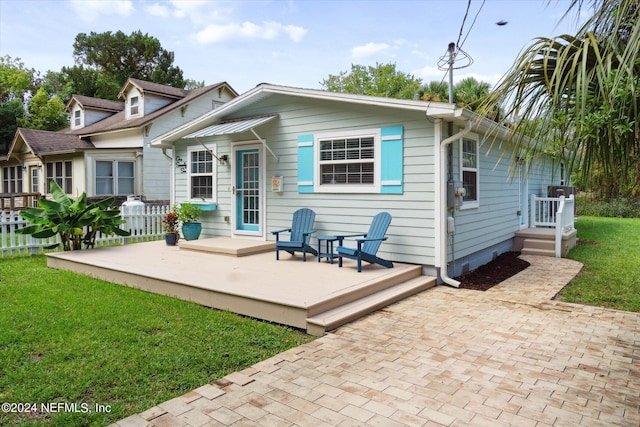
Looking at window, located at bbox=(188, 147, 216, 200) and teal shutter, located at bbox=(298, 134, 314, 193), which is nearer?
teal shutter, located at bbox=(298, 134, 314, 193)

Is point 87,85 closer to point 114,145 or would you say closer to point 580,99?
point 114,145

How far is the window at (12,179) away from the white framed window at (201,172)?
49.9 ft

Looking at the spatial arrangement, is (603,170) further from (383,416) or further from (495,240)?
(495,240)

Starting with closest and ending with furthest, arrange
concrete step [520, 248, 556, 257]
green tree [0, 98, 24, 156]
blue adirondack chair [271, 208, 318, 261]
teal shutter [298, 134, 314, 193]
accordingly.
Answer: blue adirondack chair [271, 208, 318, 261] < teal shutter [298, 134, 314, 193] < concrete step [520, 248, 556, 257] < green tree [0, 98, 24, 156]

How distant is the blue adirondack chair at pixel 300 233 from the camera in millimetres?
7180

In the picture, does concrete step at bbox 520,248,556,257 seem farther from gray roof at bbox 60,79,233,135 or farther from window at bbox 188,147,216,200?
gray roof at bbox 60,79,233,135

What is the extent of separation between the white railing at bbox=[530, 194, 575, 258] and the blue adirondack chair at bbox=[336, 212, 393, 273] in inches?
202

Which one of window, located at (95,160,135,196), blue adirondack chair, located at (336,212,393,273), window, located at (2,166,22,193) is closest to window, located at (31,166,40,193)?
window, located at (2,166,22,193)

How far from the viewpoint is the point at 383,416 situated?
274 centimetres

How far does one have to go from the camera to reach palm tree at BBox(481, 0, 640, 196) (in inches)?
76.2

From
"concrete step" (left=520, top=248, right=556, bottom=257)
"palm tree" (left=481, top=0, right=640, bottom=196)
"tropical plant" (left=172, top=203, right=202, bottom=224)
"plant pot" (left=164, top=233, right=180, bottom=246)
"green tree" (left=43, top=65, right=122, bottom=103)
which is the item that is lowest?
"concrete step" (left=520, top=248, right=556, bottom=257)

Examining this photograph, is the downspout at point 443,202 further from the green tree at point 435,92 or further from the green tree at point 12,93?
the green tree at point 12,93

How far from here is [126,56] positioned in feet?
100

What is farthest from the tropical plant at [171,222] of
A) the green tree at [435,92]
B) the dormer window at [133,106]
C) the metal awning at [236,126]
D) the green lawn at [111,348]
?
the green tree at [435,92]
